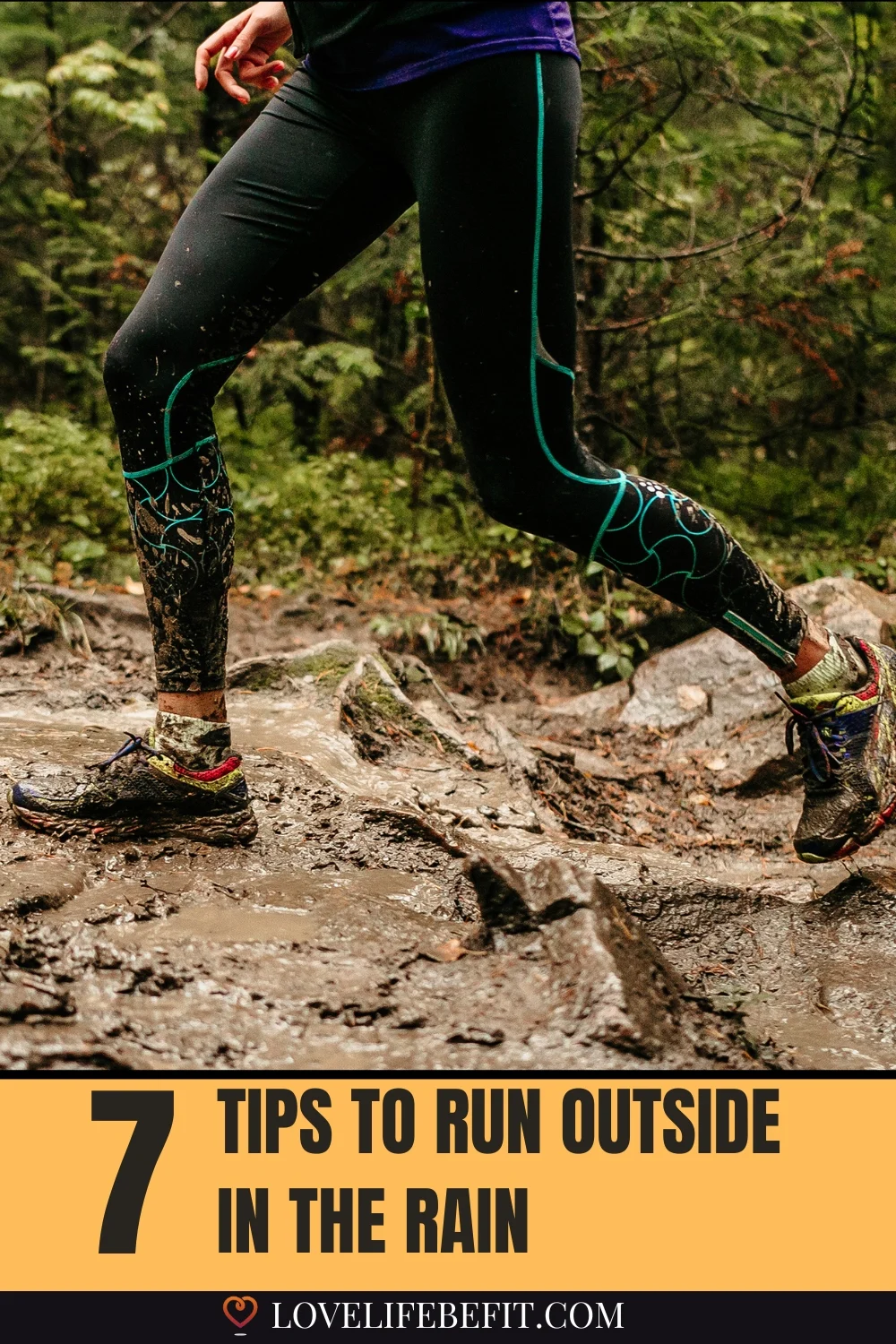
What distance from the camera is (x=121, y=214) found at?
28.2 ft

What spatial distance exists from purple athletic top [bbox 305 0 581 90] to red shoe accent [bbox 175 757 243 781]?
54.5 inches

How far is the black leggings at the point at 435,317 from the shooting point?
1765 mm

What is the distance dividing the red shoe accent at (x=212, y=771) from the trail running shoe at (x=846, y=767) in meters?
1.28

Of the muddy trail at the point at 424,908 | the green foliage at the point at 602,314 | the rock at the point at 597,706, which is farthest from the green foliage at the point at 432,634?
the muddy trail at the point at 424,908

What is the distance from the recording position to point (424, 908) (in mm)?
2145

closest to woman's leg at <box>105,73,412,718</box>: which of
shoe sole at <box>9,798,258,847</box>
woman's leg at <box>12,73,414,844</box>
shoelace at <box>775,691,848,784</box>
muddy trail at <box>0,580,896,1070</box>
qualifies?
woman's leg at <box>12,73,414,844</box>

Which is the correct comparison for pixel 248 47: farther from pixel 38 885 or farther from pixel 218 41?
pixel 38 885

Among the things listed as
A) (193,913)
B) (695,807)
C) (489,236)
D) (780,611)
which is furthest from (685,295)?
(193,913)

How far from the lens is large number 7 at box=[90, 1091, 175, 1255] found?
1.47 meters

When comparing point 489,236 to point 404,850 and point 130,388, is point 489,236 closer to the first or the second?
point 130,388

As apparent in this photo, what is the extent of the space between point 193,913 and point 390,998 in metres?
0.50

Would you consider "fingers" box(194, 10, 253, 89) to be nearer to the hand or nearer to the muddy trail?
the hand

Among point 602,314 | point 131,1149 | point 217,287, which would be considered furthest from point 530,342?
point 602,314

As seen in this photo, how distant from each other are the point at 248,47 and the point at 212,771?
1585 millimetres
